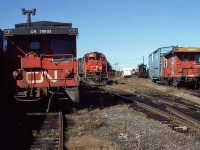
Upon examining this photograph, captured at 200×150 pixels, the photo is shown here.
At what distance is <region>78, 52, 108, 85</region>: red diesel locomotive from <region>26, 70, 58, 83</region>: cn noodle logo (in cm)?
1708

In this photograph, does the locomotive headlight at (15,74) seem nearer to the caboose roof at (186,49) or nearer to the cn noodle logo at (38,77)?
the cn noodle logo at (38,77)

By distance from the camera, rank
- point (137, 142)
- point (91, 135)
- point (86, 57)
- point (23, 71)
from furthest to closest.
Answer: point (86, 57) → point (23, 71) → point (91, 135) → point (137, 142)

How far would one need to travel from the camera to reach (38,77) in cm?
1075

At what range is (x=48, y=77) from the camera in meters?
10.8

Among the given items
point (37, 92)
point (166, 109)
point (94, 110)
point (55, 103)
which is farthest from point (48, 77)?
point (166, 109)

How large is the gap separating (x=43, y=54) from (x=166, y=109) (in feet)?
16.5

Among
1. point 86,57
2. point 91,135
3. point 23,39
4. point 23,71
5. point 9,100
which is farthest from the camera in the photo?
point 86,57

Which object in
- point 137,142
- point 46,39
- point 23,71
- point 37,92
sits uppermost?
point 46,39

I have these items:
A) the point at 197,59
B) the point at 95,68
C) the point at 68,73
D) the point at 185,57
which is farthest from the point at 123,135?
the point at 95,68

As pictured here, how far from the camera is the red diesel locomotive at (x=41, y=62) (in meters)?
10.7

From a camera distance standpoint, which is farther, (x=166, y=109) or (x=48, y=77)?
(x=166, y=109)

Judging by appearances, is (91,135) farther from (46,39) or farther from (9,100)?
(9,100)

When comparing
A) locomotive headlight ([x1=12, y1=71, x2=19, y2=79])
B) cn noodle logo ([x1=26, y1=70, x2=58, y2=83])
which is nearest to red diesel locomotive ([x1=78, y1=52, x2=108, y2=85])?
cn noodle logo ([x1=26, y1=70, x2=58, y2=83])

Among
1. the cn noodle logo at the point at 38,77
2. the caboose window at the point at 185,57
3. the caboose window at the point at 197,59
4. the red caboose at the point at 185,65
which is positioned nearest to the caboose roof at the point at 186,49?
the red caboose at the point at 185,65
